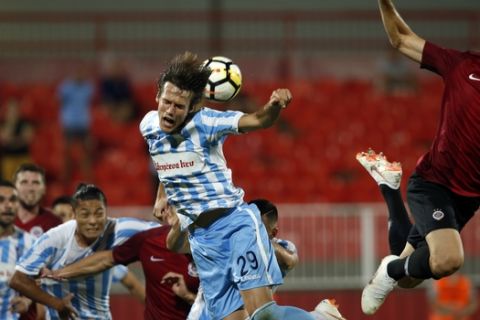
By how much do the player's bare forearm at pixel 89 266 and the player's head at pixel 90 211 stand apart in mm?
172

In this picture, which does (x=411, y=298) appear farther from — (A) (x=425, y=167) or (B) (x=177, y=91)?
(B) (x=177, y=91)

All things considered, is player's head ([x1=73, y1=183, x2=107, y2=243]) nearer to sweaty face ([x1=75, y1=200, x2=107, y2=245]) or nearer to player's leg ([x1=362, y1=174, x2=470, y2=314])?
sweaty face ([x1=75, y1=200, x2=107, y2=245])

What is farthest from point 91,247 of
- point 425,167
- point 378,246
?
point 378,246

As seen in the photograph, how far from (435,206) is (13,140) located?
10162mm

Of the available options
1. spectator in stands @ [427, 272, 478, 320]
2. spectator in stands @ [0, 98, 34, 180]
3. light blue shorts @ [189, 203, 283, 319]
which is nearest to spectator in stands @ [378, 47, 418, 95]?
spectator in stands @ [0, 98, 34, 180]

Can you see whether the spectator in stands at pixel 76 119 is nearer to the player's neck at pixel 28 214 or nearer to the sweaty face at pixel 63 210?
the sweaty face at pixel 63 210

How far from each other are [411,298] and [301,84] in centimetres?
624

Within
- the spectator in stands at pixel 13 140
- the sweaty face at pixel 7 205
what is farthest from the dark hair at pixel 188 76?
the spectator in stands at pixel 13 140

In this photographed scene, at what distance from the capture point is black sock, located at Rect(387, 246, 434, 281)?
6870 mm

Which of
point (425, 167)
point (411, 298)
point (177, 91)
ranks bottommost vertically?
point (411, 298)

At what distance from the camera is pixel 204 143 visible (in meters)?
6.68

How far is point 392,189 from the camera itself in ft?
24.6

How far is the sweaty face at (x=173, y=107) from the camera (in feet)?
21.9

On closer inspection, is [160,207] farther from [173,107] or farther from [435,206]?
[435,206]
